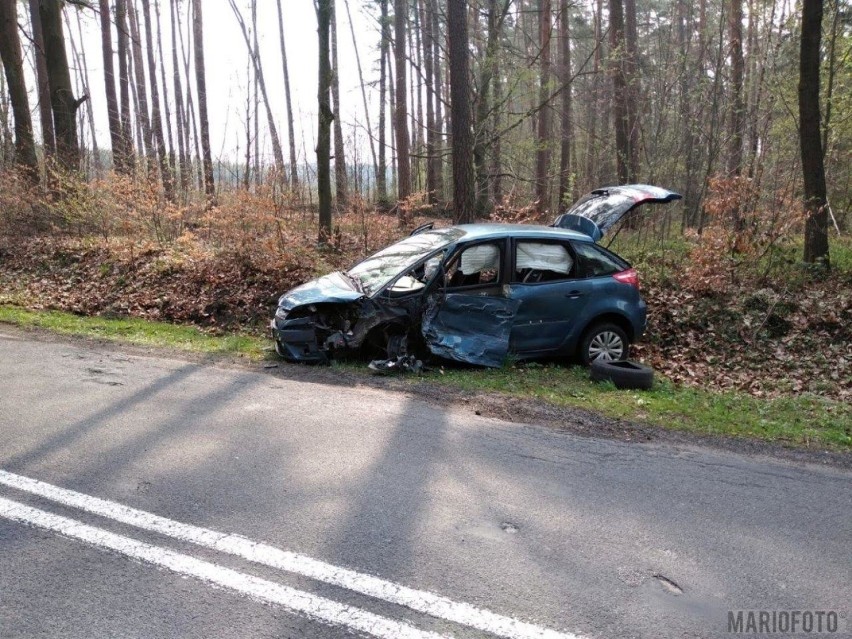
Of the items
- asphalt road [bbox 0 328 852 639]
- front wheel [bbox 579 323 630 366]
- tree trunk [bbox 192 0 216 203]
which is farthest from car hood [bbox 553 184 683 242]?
tree trunk [bbox 192 0 216 203]

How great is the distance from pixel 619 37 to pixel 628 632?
17.5 metres

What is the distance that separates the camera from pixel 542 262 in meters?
7.93

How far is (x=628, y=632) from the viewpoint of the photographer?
2.77m

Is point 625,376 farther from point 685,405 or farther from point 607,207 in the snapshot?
point 607,207

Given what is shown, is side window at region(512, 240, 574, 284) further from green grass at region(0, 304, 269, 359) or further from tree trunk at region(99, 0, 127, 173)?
tree trunk at region(99, 0, 127, 173)

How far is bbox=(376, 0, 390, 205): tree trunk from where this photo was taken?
78.9 ft

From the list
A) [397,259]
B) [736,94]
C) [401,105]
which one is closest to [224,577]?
[397,259]

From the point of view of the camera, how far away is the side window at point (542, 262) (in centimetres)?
781

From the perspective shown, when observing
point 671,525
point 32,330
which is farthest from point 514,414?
point 32,330

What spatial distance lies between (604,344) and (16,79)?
1788 centimetres

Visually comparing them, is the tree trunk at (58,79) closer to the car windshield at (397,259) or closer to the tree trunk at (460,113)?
the tree trunk at (460,113)

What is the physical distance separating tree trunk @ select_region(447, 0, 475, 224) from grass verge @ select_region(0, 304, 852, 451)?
521cm

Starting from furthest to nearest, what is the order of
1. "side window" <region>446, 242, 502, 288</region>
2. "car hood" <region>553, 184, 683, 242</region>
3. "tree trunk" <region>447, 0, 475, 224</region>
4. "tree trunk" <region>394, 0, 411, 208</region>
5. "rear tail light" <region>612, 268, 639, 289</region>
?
1. "tree trunk" <region>394, 0, 411, 208</region>
2. "tree trunk" <region>447, 0, 475, 224</region>
3. "car hood" <region>553, 184, 683, 242</region>
4. "rear tail light" <region>612, 268, 639, 289</region>
5. "side window" <region>446, 242, 502, 288</region>

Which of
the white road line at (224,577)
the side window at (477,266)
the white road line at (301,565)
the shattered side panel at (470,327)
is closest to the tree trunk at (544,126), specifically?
the side window at (477,266)
